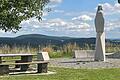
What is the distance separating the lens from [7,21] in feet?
60.6

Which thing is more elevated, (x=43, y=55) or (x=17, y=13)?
(x=17, y=13)

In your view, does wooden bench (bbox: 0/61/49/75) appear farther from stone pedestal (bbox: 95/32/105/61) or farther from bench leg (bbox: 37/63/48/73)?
stone pedestal (bbox: 95/32/105/61)

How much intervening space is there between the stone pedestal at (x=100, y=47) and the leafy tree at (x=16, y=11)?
565 centimetres

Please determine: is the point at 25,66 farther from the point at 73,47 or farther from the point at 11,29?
the point at 73,47

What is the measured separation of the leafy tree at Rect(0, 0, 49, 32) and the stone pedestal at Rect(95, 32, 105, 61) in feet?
18.5

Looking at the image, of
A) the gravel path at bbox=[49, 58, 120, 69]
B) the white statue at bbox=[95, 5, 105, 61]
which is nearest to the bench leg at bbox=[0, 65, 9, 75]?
the gravel path at bbox=[49, 58, 120, 69]

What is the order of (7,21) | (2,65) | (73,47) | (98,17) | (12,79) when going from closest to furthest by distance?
(12,79) → (2,65) → (7,21) → (98,17) → (73,47)

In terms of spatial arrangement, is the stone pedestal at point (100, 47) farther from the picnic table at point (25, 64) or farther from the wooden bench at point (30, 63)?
the wooden bench at point (30, 63)

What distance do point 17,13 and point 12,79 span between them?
4770mm

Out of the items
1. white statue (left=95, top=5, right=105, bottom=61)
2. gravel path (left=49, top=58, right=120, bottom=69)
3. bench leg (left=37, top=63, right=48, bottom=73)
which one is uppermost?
white statue (left=95, top=5, right=105, bottom=61)

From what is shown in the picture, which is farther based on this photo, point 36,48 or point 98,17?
point 36,48

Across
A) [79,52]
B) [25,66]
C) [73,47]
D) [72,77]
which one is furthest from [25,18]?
[73,47]

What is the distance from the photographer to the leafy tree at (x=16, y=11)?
1771 cm

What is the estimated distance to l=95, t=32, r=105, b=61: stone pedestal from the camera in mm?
24609
